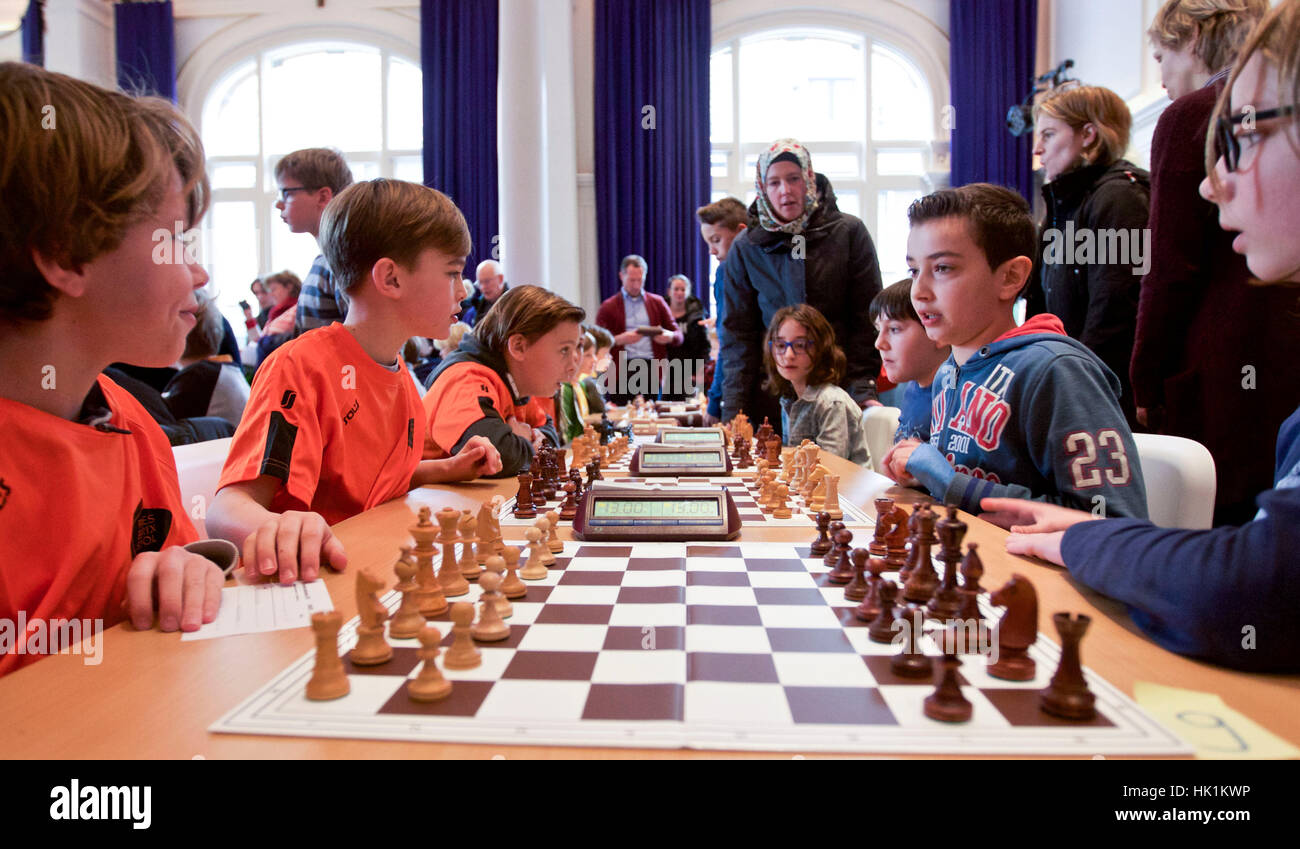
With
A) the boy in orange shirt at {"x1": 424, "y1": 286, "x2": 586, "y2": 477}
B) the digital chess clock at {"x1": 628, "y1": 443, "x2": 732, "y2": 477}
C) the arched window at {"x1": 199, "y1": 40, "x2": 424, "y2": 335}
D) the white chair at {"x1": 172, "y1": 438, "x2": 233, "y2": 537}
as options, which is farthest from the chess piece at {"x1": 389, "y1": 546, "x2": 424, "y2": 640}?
the arched window at {"x1": 199, "y1": 40, "x2": 424, "y2": 335}

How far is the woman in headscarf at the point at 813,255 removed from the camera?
3.41 metres

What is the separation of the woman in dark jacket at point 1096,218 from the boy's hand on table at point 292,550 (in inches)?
98.7

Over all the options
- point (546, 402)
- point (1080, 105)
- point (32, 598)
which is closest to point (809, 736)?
point (32, 598)

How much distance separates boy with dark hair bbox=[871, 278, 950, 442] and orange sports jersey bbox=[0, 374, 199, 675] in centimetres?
240

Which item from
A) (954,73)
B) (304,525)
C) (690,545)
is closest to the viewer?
(304,525)

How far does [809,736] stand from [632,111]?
28.6 ft

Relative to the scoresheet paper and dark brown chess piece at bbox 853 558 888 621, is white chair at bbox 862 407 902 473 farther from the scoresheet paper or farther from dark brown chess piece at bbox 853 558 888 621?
the scoresheet paper

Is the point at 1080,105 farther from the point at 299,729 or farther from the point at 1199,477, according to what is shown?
the point at 299,729

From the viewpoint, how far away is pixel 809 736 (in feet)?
2.17

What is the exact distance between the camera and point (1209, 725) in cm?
68

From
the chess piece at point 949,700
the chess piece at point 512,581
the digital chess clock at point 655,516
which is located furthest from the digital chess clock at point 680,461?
the chess piece at point 949,700

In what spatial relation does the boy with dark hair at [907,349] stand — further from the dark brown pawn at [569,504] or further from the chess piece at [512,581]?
the chess piece at [512,581]

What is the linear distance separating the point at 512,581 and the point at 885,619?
1.62ft
